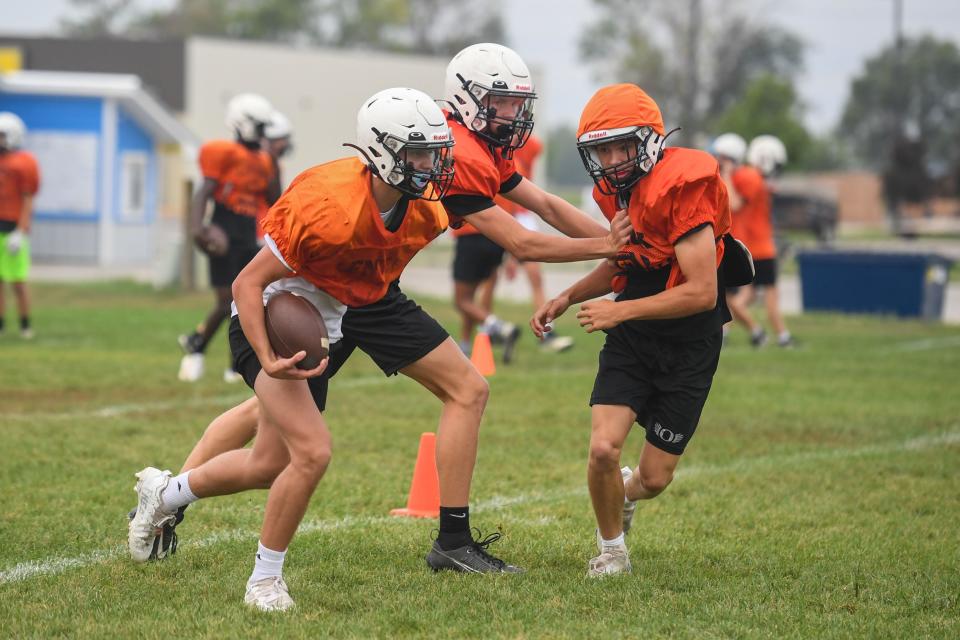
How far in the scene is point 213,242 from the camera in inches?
387

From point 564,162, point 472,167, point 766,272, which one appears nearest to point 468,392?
point 472,167

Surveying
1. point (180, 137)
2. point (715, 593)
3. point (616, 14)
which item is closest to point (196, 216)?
point (715, 593)

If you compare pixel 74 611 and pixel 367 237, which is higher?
pixel 367 237

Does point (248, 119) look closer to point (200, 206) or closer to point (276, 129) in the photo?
point (276, 129)

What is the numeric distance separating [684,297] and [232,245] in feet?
19.9

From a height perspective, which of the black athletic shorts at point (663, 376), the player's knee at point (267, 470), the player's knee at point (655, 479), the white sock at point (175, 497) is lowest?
the white sock at point (175, 497)

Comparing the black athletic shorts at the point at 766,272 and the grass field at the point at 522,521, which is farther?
the black athletic shorts at the point at 766,272

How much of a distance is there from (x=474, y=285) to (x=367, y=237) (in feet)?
22.0

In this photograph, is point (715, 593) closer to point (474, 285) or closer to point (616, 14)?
point (474, 285)

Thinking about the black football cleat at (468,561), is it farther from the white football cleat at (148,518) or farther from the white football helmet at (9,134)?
the white football helmet at (9,134)

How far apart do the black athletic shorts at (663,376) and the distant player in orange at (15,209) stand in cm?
931

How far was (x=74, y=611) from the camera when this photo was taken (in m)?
4.28

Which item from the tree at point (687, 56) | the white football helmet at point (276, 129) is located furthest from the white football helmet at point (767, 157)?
the tree at point (687, 56)

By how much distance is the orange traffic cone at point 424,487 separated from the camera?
5.88 metres
